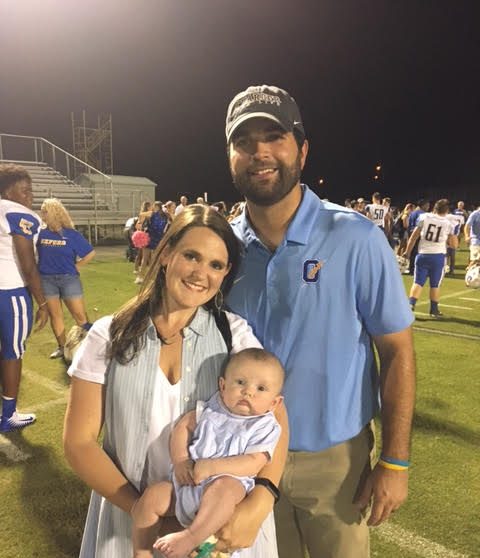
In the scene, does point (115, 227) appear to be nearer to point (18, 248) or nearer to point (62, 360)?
point (62, 360)

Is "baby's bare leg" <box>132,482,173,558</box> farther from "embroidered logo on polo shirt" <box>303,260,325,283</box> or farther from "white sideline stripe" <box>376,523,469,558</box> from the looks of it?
"white sideline stripe" <box>376,523,469,558</box>

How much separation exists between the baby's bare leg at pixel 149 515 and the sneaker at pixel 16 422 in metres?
3.14

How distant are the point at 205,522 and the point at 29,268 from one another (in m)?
3.36

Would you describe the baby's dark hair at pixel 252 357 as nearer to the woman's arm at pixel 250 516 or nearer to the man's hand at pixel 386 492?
the woman's arm at pixel 250 516

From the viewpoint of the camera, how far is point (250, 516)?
1.37 m

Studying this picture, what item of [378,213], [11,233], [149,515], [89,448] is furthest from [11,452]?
[378,213]

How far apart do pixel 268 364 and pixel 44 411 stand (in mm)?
3670

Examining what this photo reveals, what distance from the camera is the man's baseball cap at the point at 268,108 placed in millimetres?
1798

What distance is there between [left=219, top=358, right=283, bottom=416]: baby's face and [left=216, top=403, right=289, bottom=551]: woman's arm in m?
0.17

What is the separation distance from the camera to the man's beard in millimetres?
1764

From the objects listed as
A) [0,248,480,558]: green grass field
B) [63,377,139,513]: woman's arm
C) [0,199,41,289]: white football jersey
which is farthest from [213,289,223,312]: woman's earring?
[0,199,41,289]: white football jersey

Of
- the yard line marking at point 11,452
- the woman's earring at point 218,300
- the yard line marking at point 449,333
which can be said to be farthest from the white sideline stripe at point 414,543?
the yard line marking at point 449,333

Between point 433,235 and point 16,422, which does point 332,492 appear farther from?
point 433,235

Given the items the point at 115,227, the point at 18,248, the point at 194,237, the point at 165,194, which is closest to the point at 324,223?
the point at 194,237
